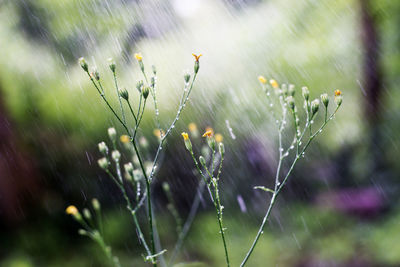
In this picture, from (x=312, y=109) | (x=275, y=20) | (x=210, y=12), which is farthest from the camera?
(x=210, y=12)

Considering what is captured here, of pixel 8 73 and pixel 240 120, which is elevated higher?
pixel 8 73

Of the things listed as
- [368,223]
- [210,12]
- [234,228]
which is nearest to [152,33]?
[210,12]

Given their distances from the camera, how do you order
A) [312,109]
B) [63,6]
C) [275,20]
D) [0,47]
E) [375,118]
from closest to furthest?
[312,109] < [0,47] < [63,6] < [375,118] < [275,20]

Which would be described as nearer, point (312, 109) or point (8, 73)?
point (312, 109)

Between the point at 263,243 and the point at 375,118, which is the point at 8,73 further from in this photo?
the point at 375,118

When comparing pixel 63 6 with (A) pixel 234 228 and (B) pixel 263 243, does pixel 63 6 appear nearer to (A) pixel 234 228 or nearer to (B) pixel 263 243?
(A) pixel 234 228

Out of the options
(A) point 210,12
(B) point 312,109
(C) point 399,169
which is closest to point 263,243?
(C) point 399,169

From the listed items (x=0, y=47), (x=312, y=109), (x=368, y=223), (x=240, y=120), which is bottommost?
(x=368, y=223)
